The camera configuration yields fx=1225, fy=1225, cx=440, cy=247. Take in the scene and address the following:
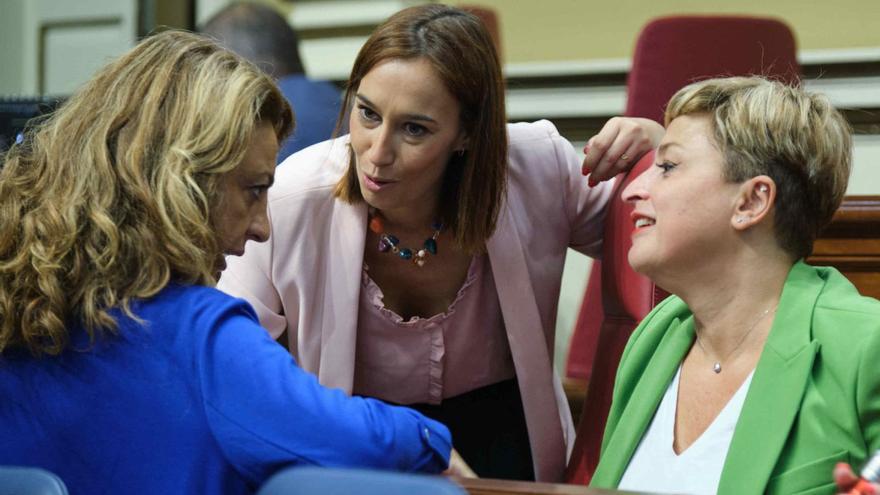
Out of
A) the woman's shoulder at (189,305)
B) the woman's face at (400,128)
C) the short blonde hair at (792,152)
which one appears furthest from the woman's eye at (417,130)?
the woman's shoulder at (189,305)

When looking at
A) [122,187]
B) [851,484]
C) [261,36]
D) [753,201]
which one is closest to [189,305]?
[122,187]

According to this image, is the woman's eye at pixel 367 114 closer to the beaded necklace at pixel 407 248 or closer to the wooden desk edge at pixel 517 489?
the beaded necklace at pixel 407 248

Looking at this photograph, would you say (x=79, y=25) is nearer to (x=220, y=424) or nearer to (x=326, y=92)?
(x=326, y=92)

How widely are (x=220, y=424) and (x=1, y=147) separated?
108 cm

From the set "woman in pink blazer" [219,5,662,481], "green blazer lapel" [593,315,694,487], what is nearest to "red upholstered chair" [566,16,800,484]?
"woman in pink blazer" [219,5,662,481]

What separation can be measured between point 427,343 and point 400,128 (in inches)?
15.4

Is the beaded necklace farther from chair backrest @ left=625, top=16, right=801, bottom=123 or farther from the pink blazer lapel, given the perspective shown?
chair backrest @ left=625, top=16, right=801, bottom=123

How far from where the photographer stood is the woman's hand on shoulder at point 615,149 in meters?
2.04

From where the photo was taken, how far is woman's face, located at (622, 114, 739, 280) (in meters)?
1.65

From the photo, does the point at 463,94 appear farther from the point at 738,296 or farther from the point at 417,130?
the point at 738,296

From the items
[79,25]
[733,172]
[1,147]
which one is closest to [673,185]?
[733,172]

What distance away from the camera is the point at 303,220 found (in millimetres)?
2051

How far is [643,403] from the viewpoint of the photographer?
5.57 feet

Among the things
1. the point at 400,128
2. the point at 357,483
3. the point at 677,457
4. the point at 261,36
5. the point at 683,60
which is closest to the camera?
the point at 357,483
